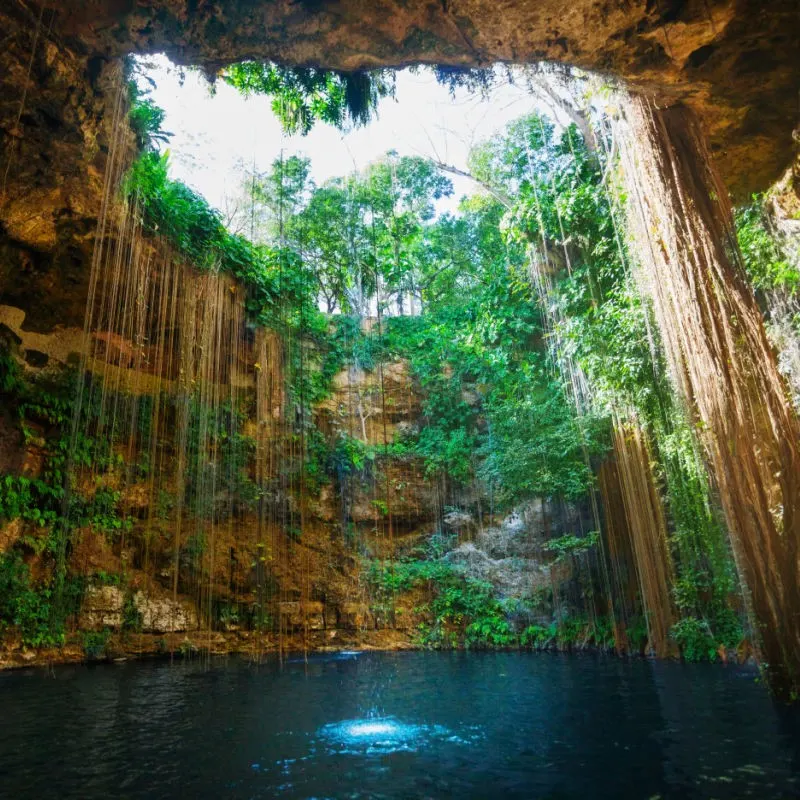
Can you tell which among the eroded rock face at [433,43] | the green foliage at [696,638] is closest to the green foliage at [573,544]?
the green foliage at [696,638]

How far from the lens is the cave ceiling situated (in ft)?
13.6

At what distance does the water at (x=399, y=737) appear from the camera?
8.62ft

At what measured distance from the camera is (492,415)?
12.0m

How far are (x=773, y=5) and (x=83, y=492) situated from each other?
987 cm

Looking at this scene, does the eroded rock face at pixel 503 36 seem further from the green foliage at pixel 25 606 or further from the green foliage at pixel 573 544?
the green foliage at pixel 573 544

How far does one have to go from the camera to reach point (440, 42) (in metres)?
4.50

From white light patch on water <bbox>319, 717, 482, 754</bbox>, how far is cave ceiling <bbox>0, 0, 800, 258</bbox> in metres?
5.14

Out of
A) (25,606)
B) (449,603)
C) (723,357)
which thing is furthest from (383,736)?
(449,603)

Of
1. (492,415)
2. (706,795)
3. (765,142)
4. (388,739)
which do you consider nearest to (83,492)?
(388,739)

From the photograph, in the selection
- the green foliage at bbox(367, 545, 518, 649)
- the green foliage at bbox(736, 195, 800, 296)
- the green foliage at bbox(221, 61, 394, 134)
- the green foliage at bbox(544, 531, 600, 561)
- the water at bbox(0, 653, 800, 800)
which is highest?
the green foliage at bbox(221, 61, 394, 134)

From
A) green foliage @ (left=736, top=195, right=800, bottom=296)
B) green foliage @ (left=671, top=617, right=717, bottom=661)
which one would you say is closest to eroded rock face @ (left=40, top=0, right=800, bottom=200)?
green foliage @ (left=736, top=195, right=800, bottom=296)

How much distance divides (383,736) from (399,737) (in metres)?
0.11

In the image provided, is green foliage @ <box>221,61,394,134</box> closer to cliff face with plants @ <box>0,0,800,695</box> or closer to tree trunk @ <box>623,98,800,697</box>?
cliff face with plants @ <box>0,0,800,695</box>

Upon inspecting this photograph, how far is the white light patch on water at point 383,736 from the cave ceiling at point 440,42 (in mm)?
5140
